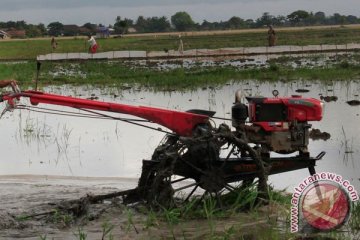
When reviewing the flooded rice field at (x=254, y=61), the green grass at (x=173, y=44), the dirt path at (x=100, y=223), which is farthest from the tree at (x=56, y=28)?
the dirt path at (x=100, y=223)

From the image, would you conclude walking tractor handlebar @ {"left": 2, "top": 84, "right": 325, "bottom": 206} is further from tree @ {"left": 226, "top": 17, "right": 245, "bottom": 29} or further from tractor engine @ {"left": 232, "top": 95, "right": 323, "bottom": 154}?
tree @ {"left": 226, "top": 17, "right": 245, "bottom": 29}

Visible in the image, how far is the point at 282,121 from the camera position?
22.0ft

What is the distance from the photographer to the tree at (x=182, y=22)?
115250mm

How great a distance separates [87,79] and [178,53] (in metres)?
12.1

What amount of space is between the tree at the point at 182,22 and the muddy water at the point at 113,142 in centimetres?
9848

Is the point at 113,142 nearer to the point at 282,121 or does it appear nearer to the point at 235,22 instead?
the point at 282,121

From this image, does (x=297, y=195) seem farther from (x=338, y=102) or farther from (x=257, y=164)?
(x=338, y=102)

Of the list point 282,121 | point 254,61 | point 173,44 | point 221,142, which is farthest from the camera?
point 173,44

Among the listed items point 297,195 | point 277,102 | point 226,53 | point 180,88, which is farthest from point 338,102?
point 226,53

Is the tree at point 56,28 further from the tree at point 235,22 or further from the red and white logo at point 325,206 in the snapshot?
the red and white logo at point 325,206

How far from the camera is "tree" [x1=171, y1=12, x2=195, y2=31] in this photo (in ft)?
378

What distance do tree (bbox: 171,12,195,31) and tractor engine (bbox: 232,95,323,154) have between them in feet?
351

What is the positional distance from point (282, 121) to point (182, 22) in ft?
364

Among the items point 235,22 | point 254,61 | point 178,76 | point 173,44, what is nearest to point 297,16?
point 235,22
